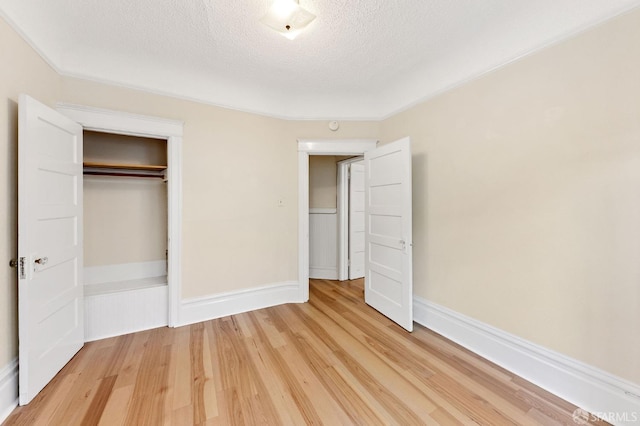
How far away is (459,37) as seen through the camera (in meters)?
2.08

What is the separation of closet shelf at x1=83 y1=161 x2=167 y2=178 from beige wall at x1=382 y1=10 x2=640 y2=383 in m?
3.06

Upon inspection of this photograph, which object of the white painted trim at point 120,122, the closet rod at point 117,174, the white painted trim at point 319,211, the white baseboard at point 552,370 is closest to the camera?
the white baseboard at point 552,370

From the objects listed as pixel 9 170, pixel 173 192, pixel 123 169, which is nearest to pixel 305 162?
pixel 173 192

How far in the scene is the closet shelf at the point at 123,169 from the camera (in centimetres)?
253

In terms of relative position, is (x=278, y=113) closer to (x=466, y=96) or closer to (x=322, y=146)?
(x=322, y=146)

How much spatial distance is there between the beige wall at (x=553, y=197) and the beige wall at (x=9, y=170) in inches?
128

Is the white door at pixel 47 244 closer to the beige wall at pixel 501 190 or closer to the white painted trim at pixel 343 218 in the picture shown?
the beige wall at pixel 501 190

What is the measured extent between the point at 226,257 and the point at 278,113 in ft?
6.05

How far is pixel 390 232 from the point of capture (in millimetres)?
2744

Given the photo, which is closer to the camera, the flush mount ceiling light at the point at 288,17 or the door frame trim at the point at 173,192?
the flush mount ceiling light at the point at 288,17

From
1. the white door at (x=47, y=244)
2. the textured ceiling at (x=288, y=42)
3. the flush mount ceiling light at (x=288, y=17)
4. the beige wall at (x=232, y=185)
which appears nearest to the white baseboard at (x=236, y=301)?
the beige wall at (x=232, y=185)

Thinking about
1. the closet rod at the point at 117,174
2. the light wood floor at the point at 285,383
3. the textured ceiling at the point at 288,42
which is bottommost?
the light wood floor at the point at 285,383

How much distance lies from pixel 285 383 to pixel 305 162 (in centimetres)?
233

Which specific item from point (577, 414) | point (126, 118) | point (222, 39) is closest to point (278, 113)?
point (222, 39)
